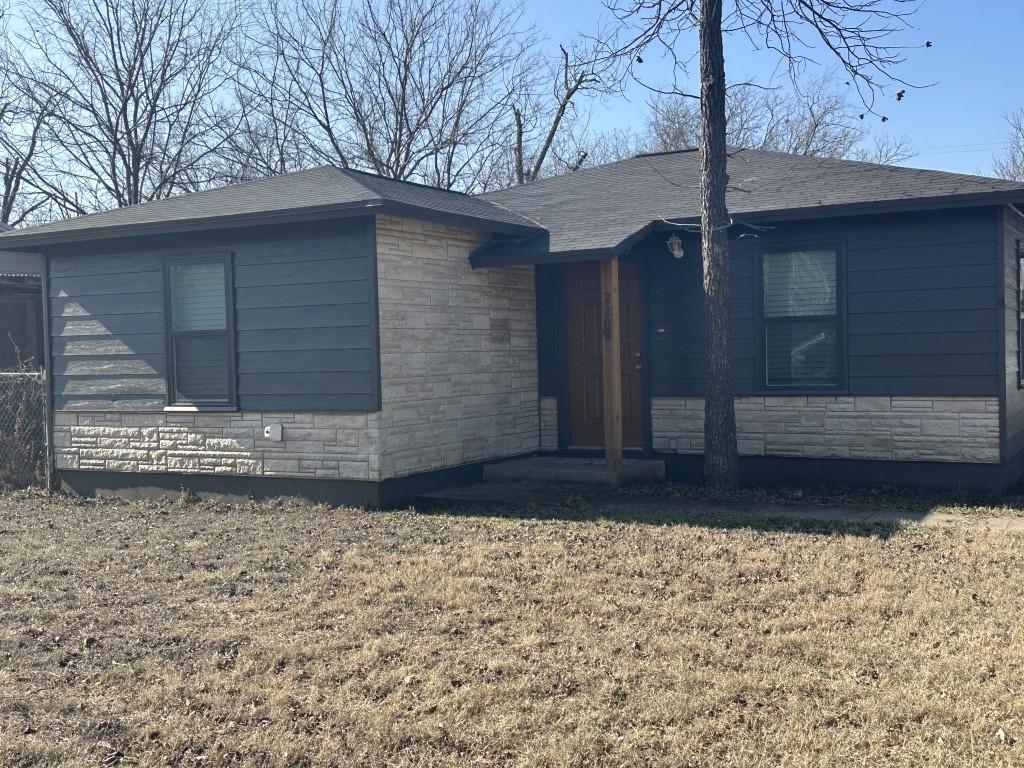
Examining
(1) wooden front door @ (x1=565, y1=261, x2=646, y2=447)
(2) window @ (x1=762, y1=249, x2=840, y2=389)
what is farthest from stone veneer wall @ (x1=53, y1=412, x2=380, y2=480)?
(2) window @ (x1=762, y1=249, x2=840, y2=389)

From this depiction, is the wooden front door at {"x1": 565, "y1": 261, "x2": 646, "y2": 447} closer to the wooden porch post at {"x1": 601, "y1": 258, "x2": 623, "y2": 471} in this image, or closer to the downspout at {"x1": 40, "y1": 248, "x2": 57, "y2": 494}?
the wooden porch post at {"x1": 601, "y1": 258, "x2": 623, "y2": 471}

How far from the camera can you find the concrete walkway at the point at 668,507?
8277mm

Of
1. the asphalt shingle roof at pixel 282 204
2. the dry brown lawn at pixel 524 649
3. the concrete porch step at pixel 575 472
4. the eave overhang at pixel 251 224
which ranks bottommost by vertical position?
the dry brown lawn at pixel 524 649

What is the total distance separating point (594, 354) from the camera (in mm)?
11758

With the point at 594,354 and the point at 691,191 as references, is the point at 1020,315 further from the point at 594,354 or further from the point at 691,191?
the point at 594,354

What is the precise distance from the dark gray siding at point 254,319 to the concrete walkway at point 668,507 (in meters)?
1.45

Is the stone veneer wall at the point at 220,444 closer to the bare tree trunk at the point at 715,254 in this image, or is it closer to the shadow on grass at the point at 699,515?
the shadow on grass at the point at 699,515

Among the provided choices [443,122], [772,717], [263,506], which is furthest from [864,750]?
[443,122]

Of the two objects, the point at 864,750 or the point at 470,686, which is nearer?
the point at 864,750

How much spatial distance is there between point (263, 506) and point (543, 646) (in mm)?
5351

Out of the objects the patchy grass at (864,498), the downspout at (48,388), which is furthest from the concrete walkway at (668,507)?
the downspout at (48,388)

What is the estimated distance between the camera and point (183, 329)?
416 inches

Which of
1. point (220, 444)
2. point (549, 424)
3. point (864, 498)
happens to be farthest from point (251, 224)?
point (864, 498)

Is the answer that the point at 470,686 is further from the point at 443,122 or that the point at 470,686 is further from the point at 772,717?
the point at 443,122
